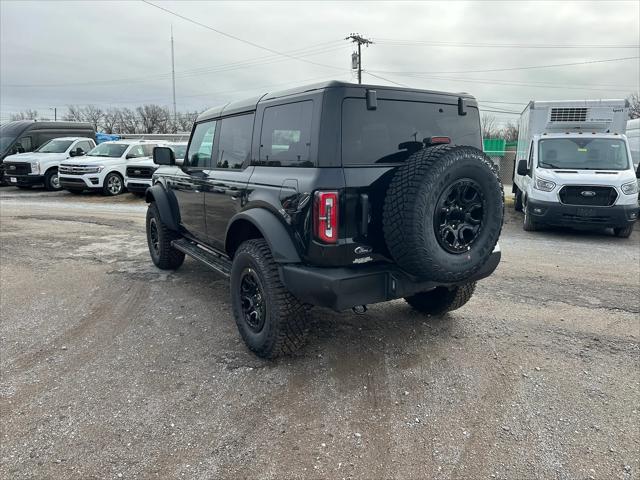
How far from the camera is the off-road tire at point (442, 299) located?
4.19m

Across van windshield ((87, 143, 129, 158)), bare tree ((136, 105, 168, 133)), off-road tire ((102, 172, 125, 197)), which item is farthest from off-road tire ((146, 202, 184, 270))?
bare tree ((136, 105, 168, 133))

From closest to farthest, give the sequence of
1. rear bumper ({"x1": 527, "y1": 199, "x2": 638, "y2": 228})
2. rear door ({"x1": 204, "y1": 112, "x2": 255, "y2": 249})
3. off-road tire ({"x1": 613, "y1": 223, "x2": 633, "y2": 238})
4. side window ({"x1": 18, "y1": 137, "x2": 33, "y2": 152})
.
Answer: rear door ({"x1": 204, "y1": 112, "x2": 255, "y2": 249}) < rear bumper ({"x1": 527, "y1": 199, "x2": 638, "y2": 228}) < off-road tire ({"x1": 613, "y1": 223, "x2": 633, "y2": 238}) < side window ({"x1": 18, "y1": 137, "x2": 33, "y2": 152})

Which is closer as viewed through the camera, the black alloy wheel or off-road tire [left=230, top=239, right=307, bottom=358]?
the black alloy wheel

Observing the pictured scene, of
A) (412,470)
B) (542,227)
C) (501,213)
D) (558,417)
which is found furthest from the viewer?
(542,227)

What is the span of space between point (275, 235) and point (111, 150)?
46.7ft

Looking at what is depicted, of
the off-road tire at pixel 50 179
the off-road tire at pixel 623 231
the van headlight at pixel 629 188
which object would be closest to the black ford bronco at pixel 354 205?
the van headlight at pixel 629 188

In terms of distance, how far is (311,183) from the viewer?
3027mm

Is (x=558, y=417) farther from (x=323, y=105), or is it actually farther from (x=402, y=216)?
(x=323, y=105)

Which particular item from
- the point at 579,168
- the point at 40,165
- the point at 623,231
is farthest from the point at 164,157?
the point at 40,165

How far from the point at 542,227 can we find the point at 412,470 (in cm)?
857

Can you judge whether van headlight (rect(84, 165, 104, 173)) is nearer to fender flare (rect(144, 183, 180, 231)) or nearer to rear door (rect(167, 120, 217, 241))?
fender flare (rect(144, 183, 180, 231))

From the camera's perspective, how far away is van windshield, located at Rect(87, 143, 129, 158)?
15398 millimetres

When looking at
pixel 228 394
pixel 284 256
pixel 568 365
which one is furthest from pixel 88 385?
pixel 568 365

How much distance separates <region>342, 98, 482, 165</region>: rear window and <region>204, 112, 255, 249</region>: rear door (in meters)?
1.06
